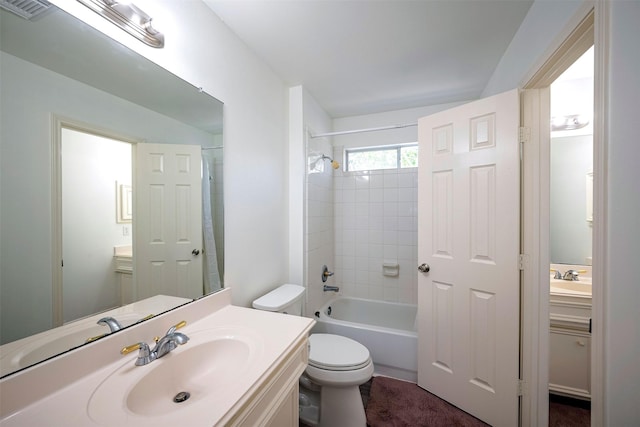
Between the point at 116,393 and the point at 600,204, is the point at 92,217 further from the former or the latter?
the point at 600,204

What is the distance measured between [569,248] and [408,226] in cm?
125

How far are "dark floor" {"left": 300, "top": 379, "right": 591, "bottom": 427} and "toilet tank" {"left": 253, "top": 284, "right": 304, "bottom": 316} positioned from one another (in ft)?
2.29

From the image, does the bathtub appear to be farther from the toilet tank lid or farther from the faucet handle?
the faucet handle

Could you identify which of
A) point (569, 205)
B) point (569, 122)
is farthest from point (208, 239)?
point (569, 122)

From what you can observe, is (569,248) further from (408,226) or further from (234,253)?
(234,253)

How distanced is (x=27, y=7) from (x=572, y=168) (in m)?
3.10

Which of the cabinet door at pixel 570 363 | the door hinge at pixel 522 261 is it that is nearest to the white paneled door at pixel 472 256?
the door hinge at pixel 522 261

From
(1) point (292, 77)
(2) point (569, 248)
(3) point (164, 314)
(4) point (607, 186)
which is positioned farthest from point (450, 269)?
(1) point (292, 77)

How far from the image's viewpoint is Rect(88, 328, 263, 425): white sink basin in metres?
0.64

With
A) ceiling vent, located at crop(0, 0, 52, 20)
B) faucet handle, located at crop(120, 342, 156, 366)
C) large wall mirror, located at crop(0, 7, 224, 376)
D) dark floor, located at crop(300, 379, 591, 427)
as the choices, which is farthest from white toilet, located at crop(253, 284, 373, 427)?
ceiling vent, located at crop(0, 0, 52, 20)

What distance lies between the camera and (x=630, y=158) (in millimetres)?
710

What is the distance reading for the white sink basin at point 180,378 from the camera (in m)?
0.64

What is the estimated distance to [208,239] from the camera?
129 centimetres

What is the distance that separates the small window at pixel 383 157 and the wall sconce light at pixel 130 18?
87.0 inches
